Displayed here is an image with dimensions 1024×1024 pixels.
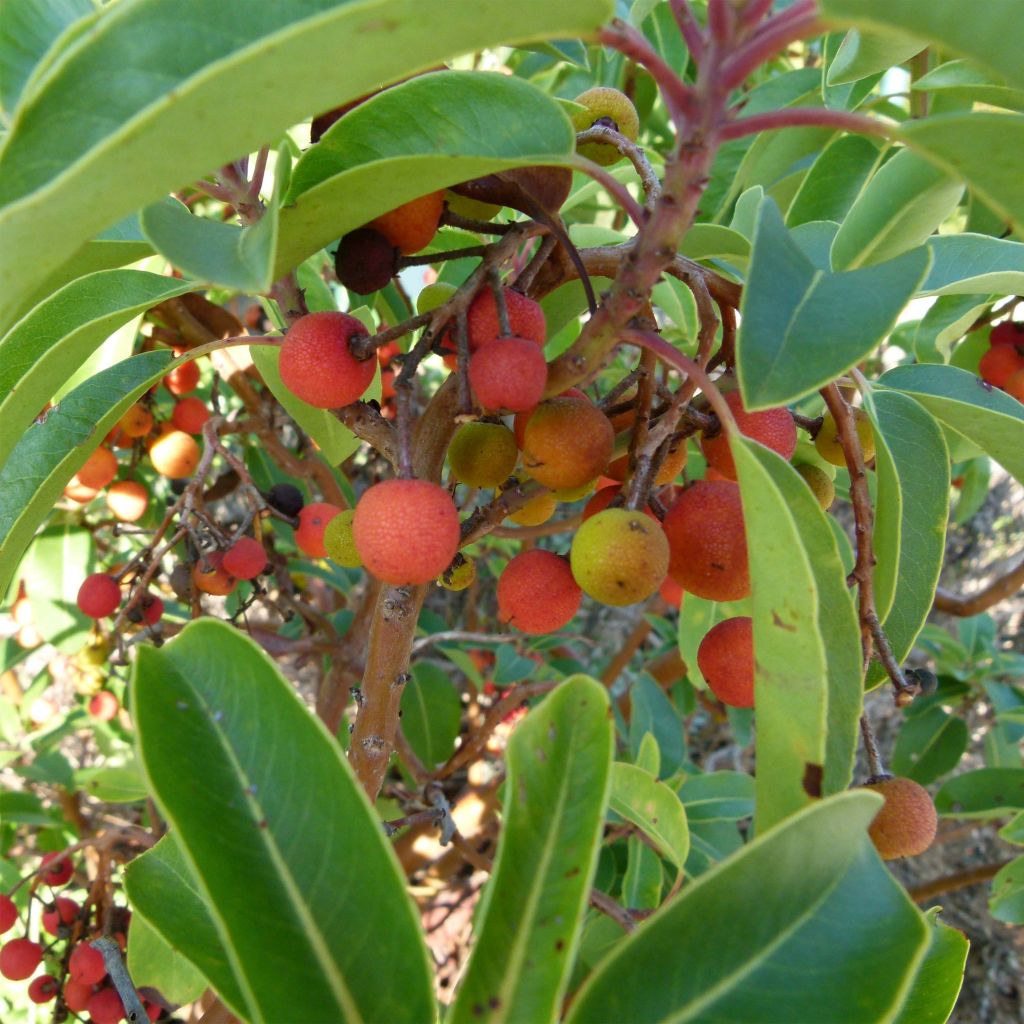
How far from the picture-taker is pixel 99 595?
1.57 metres

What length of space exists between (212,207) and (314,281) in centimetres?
167

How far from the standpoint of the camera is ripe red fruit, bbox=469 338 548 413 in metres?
0.68

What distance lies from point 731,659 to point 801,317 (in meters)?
0.32

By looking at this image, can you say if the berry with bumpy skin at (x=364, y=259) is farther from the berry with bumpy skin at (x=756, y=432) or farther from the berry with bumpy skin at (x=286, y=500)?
the berry with bumpy skin at (x=286, y=500)

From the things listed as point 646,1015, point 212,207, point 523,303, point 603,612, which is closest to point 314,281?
point 523,303

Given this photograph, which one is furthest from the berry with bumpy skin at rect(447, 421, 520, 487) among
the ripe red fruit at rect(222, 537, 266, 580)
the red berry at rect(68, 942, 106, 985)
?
the red berry at rect(68, 942, 106, 985)

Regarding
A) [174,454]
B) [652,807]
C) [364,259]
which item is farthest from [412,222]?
[174,454]

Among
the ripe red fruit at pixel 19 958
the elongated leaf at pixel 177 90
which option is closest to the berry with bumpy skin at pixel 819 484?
the elongated leaf at pixel 177 90

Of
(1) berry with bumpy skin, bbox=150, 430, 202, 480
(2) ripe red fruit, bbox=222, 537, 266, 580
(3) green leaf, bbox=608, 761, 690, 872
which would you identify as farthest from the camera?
(1) berry with bumpy skin, bbox=150, 430, 202, 480

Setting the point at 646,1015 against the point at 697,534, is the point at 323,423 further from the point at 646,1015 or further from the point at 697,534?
the point at 646,1015

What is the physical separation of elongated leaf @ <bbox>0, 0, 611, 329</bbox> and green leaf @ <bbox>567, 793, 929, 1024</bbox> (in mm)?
500

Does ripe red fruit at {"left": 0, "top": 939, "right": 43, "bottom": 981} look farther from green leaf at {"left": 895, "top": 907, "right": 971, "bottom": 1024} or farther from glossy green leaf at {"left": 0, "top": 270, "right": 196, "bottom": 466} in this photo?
green leaf at {"left": 895, "top": 907, "right": 971, "bottom": 1024}

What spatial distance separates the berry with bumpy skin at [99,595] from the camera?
157 centimetres

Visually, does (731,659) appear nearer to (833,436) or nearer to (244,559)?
(833,436)
